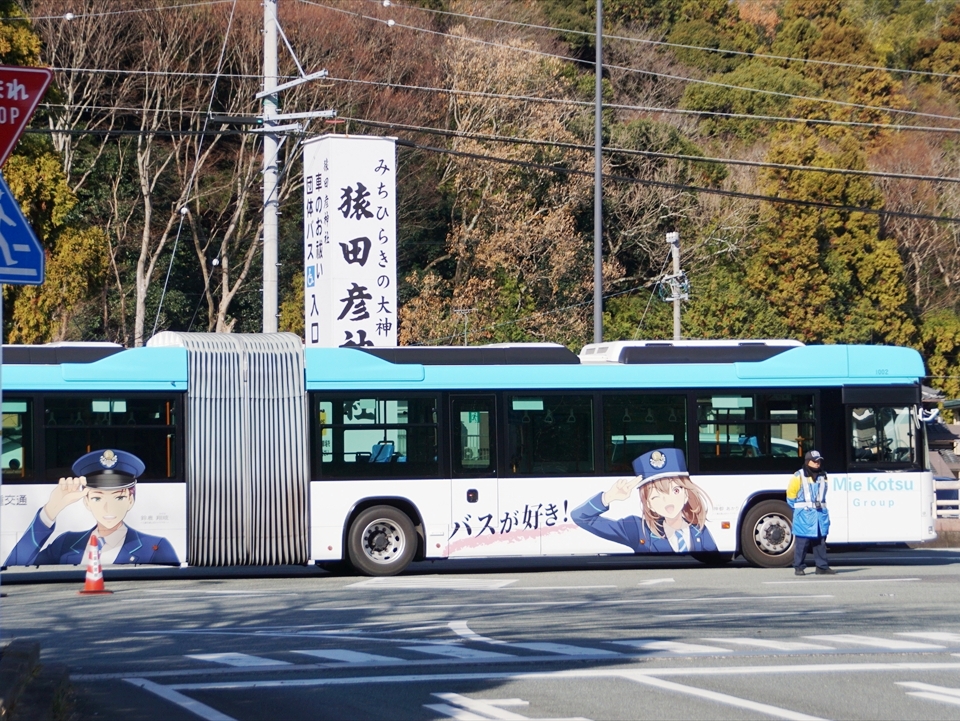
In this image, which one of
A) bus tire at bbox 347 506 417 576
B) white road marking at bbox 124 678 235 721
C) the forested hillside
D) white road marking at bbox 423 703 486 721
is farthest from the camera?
the forested hillside

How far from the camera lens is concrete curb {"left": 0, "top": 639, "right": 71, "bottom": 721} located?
7109 mm

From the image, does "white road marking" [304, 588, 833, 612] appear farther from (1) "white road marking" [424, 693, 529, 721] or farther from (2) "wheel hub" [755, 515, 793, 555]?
(1) "white road marking" [424, 693, 529, 721]

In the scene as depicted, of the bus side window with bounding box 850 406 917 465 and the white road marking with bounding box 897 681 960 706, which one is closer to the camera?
the white road marking with bounding box 897 681 960 706

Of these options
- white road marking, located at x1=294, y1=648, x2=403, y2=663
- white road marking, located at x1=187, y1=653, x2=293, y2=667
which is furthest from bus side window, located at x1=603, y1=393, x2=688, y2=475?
white road marking, located at x1=187, y1=653, x2=293, y2=667

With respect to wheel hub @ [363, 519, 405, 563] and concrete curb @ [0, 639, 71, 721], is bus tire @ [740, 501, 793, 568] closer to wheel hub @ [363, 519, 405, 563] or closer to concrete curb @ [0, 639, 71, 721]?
wheel hub @ [363, 519, 405, 563]

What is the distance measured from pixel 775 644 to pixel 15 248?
6876 millimetres

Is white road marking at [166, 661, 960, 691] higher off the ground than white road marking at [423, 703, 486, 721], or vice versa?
white road marking at [423, 703, 486, 721]

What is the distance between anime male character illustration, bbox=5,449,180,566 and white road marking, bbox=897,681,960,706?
34.3 feet

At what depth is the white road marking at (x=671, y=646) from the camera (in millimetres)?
10453

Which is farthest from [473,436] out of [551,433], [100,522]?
[100,522]

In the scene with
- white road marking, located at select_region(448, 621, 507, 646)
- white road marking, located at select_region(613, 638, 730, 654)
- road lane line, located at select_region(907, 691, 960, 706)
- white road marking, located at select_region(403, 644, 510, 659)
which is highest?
white road marking, located at select_region(403, 644, 510, 659)

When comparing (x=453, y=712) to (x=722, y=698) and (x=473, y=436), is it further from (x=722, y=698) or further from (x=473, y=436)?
(x=473, y=436)

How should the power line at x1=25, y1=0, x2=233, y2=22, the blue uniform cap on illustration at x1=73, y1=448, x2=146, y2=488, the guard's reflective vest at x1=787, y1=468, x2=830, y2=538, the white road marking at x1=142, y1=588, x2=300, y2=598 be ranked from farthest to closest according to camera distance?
1. the power line at x1=25, y1=0, x2=233, y2=22
2. the guard's reflective vest at x1=787, y1=468, x2=830, y2=538
3. the blue uniform cap on illustration at x1=73, y1=448, x2=146, y2=488
4. the white road marking at x1=142, y1=588, x2=300, y2=598

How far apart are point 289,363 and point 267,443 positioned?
3.76 ft
